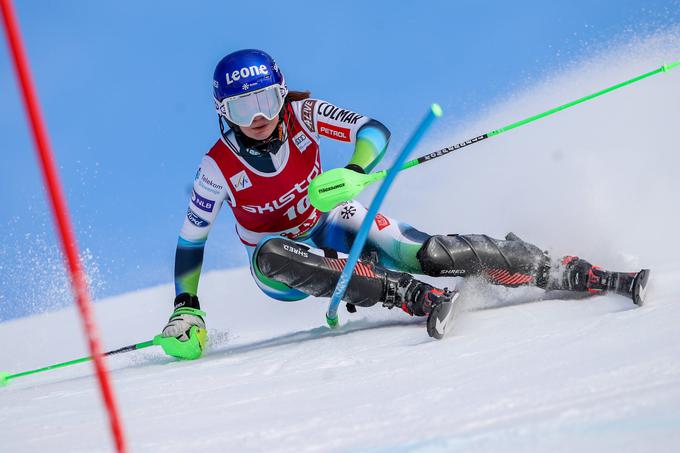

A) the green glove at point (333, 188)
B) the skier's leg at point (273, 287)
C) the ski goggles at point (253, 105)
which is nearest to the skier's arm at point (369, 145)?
the green glove at point (333, 188)

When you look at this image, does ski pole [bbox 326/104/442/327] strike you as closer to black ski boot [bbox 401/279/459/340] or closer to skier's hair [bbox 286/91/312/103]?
black ski boot [bbox 401/279/459/340]

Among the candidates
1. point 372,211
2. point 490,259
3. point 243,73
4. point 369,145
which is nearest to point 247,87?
point 243,73

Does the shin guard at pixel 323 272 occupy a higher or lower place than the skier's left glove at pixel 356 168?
lower

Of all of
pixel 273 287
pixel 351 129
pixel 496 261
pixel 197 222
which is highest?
pixel 351 129

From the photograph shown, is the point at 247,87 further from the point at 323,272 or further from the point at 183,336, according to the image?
the point at 183,336

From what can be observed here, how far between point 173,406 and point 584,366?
4.20 feet

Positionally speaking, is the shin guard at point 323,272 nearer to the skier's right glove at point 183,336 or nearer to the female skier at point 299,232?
the female skier at point 299,232

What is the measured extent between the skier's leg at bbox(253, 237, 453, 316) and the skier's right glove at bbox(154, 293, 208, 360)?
61 cm

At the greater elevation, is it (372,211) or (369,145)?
(369,145)

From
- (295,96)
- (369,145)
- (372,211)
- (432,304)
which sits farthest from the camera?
(295,96)

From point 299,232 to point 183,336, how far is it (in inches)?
33.0

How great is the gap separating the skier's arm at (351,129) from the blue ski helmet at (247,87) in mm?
213

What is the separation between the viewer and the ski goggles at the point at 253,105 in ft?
11.8

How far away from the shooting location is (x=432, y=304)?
320 cm
